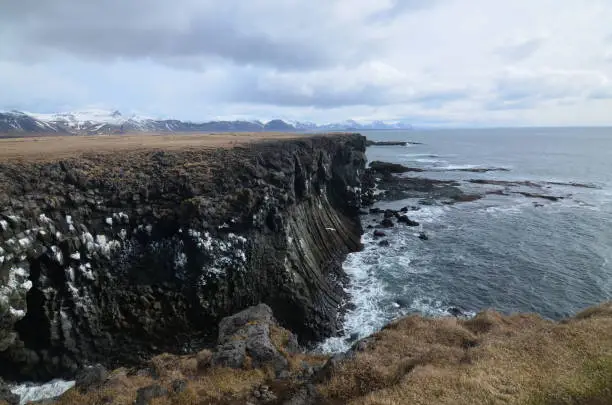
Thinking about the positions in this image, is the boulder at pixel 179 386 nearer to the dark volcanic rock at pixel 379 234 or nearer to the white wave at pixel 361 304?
the white wave at pixel 361 304

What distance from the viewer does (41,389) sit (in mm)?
23359

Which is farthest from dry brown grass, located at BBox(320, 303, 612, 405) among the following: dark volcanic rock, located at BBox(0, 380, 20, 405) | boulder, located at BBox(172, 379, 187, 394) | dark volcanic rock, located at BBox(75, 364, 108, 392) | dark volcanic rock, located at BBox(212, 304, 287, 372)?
dark volcanic rock, located at BBox(0, 380, 20, 405)

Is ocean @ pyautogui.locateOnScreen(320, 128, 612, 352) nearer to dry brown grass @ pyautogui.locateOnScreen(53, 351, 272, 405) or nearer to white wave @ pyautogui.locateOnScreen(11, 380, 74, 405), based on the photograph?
dry brown grass @ pyautogui.locateOnScreen(53, 351, 272, 405)

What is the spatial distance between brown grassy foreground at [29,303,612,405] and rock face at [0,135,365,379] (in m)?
8.18

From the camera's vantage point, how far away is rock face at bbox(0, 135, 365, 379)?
2491 cm

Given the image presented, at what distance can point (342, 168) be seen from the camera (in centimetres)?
7112

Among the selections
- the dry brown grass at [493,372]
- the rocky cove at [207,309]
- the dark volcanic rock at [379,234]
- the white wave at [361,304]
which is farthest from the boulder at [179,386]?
the dark volcanic rock at [379,234]

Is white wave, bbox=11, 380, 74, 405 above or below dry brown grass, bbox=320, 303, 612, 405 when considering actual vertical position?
below

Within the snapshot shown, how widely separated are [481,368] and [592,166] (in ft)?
461

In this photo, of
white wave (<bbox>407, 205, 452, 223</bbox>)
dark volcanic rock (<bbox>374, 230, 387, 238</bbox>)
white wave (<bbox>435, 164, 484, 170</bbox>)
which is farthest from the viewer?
white wave (<bbox>435, 164, 484, 170</bbox>)

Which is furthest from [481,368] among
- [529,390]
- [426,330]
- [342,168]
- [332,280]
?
[342,168]

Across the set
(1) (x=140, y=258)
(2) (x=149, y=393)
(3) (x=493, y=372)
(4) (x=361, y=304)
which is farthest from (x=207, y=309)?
(3) (x=493, y=372)

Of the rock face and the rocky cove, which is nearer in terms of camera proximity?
the rocky cove

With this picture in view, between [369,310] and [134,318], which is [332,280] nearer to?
[369,310]
